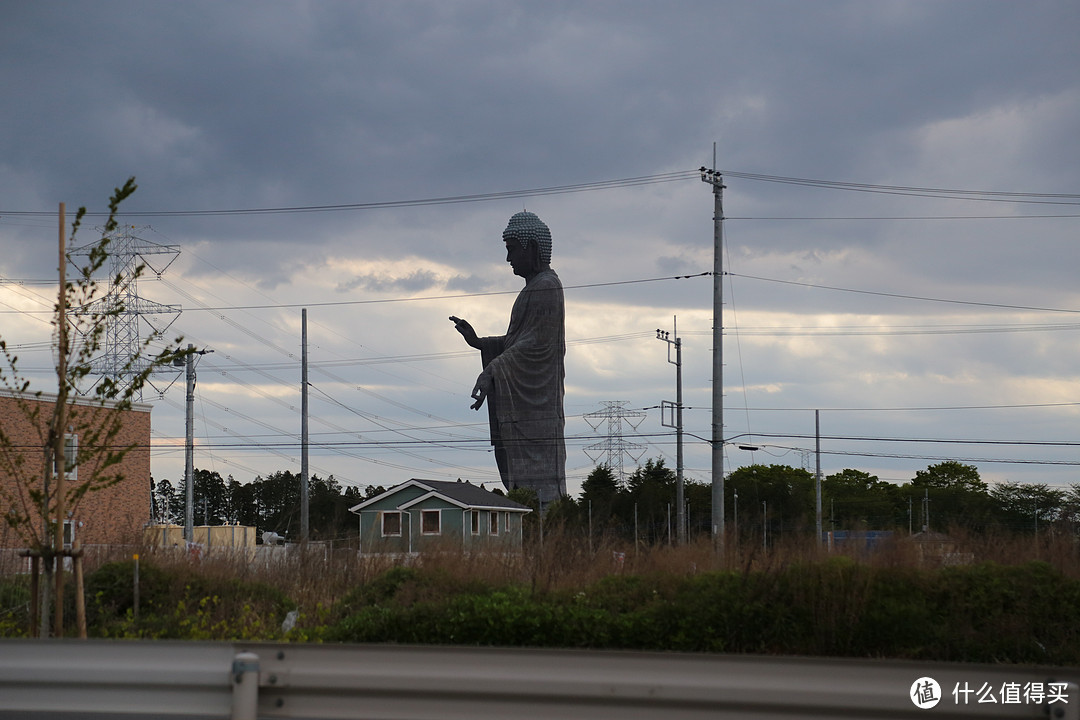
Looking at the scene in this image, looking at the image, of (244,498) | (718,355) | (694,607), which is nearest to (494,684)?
(694,607)

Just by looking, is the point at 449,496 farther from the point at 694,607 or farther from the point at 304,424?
the point at 694,607

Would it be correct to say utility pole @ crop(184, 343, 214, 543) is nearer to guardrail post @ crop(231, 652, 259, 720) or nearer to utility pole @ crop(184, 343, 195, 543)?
utility pole @ crop(184, 343, 195, 543)

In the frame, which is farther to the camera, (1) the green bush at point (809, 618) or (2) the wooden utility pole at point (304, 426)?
(2) the wooden utility pole at point (304, 426)

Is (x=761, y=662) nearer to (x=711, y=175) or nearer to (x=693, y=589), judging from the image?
(x=693, y=589)

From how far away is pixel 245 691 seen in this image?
13.8ft

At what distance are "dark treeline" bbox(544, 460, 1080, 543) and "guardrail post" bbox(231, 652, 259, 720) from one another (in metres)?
15.9

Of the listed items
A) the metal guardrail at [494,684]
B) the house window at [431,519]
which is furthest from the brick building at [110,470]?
the metal guardrail at [494,684]

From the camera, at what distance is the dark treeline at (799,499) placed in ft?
129

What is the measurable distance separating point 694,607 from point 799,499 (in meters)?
56.1

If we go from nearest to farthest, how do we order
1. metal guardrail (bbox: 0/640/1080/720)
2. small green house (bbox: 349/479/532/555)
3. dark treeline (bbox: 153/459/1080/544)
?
1. metal guardrail (bbox: 0/640/1080/720)
2. dark treeline (bbox: 153/459/1080/544)
3. small green house (bbox: 349/479/532/555)

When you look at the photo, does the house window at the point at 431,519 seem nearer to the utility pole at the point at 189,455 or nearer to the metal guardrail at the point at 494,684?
the utility pole at the point at 189,455

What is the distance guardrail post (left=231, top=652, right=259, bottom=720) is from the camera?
420cm

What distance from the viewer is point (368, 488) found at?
245ft

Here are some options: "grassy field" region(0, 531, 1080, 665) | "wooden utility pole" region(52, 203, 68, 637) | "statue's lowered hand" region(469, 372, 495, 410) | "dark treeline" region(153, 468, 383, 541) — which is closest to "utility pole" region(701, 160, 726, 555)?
"grassy field" region(0, 531, 1080, 665)
